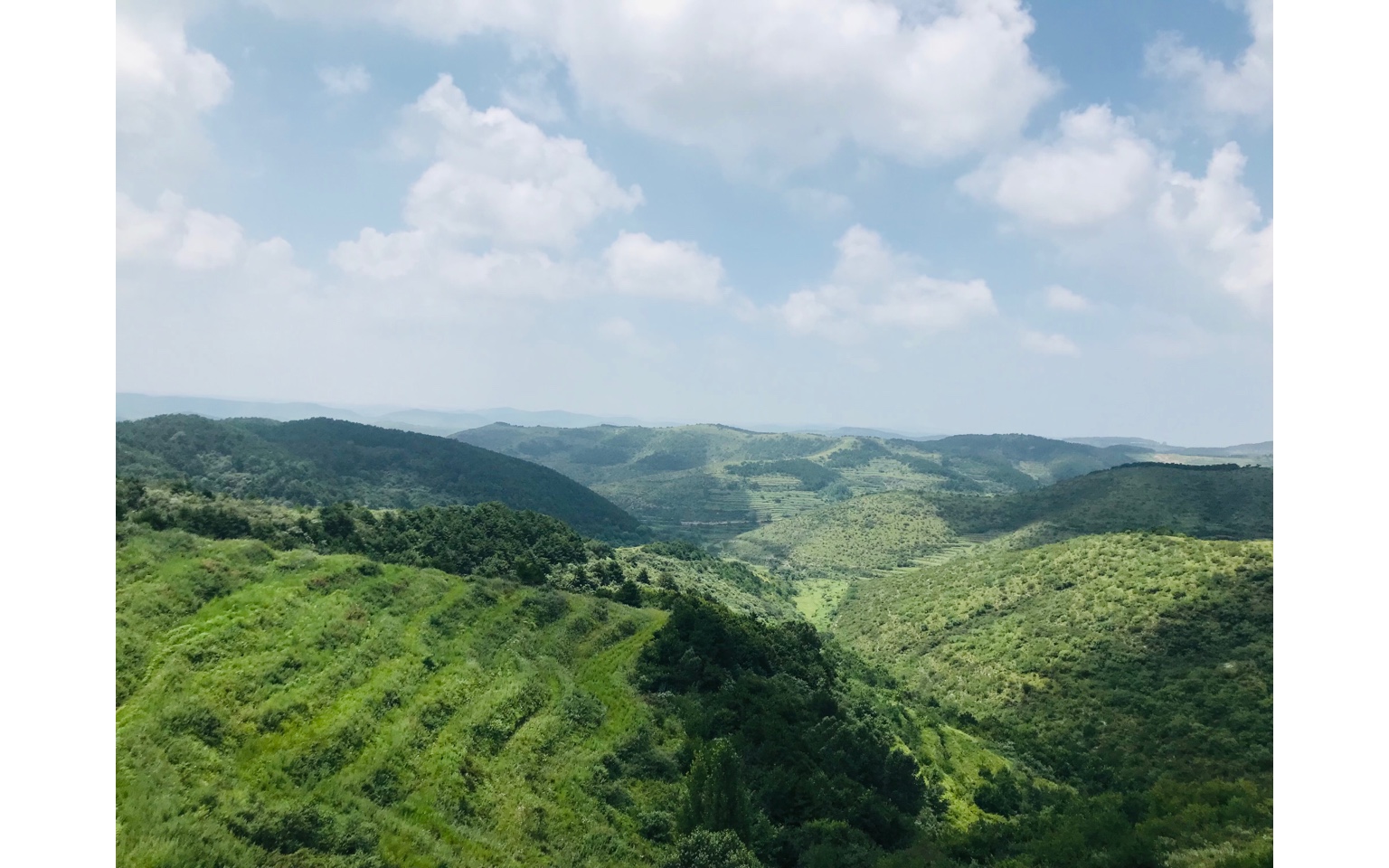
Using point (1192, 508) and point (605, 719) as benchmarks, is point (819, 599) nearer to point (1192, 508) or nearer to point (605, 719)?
point (1192, 508)

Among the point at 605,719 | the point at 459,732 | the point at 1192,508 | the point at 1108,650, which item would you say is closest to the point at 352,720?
the point at 459,732

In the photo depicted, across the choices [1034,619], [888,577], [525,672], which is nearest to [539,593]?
[525,672]

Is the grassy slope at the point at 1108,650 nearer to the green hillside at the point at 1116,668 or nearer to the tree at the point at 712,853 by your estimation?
the green hillside at the point at 1116,668

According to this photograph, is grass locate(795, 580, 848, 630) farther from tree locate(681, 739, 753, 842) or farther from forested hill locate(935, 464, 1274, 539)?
tree locate(681, 739, 753, 842)

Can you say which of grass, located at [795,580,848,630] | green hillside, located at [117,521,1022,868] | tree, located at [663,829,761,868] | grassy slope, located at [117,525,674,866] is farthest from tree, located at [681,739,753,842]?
grass, located at [795,580,848,630]

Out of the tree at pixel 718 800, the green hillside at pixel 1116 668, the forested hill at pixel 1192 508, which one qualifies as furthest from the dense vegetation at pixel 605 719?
the forested hill at pixel 1192 508

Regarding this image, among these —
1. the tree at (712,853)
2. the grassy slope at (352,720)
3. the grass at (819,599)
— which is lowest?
the grass at (819,599)

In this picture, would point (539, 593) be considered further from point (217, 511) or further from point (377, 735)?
point (217, 511)
